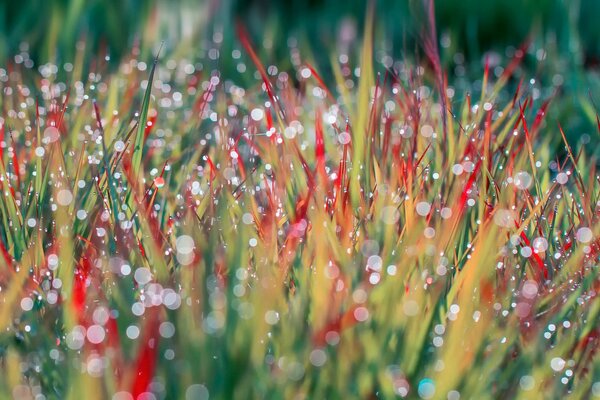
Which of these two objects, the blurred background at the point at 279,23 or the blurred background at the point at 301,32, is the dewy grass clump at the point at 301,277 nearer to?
the blurred background at the point at 301,32

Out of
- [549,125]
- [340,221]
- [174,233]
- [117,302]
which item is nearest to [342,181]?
[340,221]

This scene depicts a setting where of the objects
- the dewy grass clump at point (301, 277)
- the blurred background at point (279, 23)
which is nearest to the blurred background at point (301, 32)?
the blurred background at point (279, 23)

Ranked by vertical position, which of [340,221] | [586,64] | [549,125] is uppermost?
[586,64]

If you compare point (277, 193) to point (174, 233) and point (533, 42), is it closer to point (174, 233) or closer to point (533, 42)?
point (174, 233)

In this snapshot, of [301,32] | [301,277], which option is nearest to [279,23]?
[301,32]

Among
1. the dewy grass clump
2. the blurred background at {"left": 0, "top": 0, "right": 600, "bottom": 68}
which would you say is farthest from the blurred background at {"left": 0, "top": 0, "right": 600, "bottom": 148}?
the dewy grass clump

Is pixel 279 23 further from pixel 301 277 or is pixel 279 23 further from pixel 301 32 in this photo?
pixel 301 277
